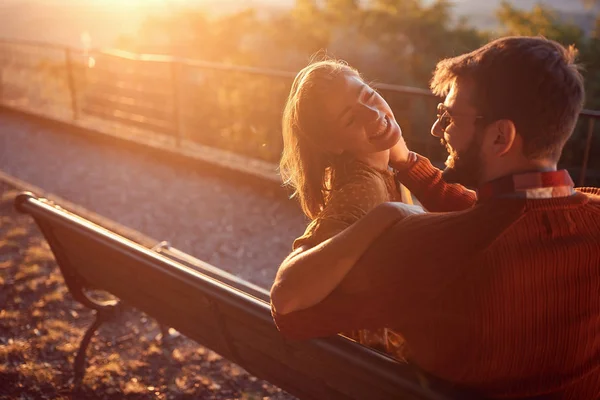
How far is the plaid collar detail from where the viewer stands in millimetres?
1463

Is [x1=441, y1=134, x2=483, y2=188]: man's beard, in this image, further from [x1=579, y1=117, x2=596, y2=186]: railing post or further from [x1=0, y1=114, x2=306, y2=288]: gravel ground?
[x1=0, y1=114, x2=306, y2=288]: gravel ground

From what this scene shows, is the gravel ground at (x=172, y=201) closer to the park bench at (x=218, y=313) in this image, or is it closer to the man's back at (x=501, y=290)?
the park bench at (x=218, y=313)

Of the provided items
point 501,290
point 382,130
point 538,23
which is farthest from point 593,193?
point 538,23

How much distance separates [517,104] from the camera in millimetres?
1476

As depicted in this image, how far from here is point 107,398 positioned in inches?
138

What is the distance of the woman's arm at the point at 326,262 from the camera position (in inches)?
63.1

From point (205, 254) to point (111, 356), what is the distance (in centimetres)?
200

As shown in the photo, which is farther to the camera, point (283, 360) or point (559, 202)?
point (283, 360)

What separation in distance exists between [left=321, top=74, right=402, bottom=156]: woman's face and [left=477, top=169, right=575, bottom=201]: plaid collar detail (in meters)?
0.62

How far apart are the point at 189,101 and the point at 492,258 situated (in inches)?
385

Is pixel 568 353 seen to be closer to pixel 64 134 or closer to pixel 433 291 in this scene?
pixel 433 291

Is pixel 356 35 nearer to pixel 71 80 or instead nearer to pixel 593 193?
pixel 71 80

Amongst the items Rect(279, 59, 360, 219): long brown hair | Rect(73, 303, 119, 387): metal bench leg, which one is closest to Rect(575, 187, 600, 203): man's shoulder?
Rect(279, 59, 360, 219): long brown hair

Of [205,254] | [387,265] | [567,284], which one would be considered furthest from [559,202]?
[205,254]
